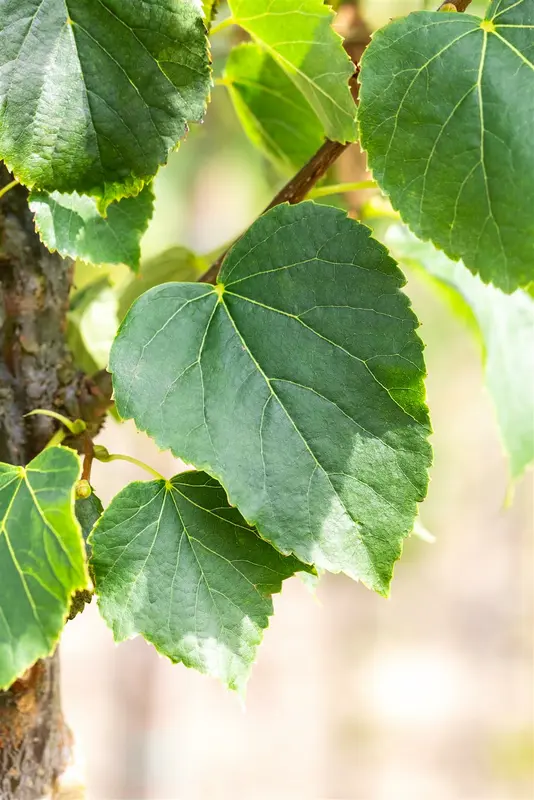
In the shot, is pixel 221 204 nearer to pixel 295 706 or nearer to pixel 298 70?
pixel 295 706

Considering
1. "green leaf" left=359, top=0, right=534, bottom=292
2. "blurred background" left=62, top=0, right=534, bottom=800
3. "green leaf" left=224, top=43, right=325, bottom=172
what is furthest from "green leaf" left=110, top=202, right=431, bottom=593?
"blurred background" left=62, top=0, right=534, bottom=800

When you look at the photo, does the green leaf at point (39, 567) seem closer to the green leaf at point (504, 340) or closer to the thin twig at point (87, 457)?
the thin twig at point (87, 457)

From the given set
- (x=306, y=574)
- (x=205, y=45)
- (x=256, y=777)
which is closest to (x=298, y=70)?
(x=205, y=45)

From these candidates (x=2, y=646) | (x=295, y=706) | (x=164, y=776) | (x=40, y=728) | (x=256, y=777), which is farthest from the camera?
(x=295, y=706)

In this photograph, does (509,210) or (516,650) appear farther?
(516,650)

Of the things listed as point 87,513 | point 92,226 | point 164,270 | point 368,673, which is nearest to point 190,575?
point 87,513

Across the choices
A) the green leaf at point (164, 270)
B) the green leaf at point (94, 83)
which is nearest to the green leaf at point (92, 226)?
the green leaf at point (94, 83)
